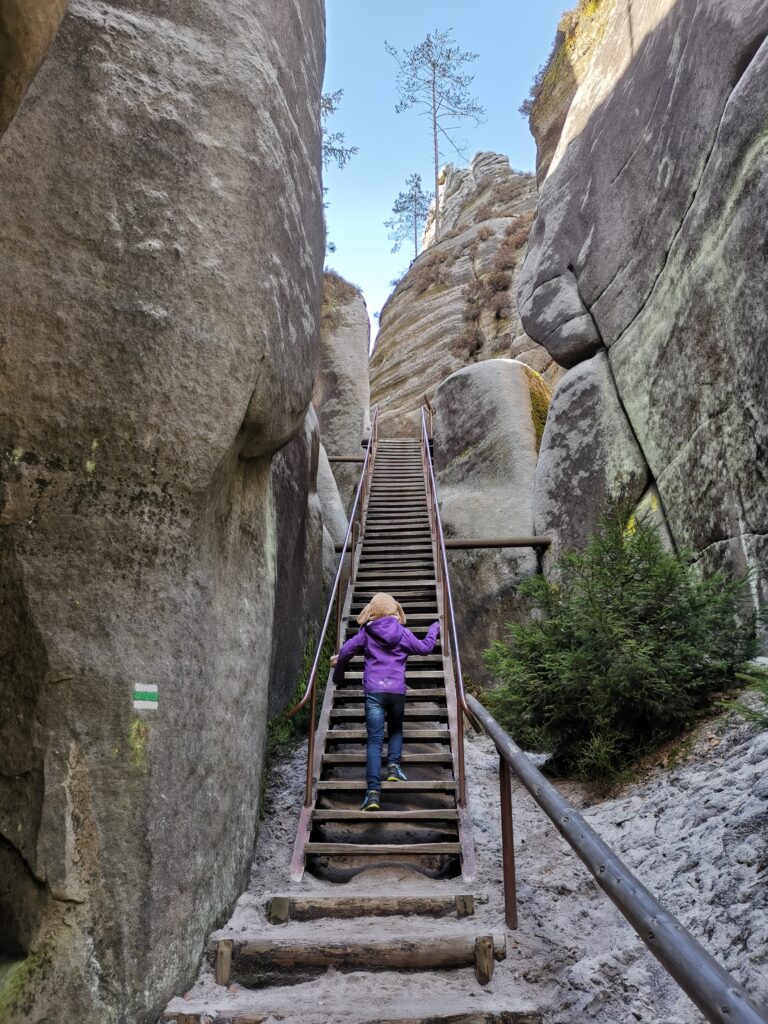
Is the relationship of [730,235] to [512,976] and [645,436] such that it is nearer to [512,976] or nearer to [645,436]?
[645,436]

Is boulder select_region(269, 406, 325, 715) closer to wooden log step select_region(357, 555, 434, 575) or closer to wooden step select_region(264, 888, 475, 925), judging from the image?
wooden log step select_region(357, 555, 434, 575)

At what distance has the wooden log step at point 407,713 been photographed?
6562 millimetres

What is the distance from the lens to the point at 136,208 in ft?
13.6

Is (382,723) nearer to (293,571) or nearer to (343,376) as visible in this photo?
(293,571)

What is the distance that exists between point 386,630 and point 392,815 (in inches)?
53.3

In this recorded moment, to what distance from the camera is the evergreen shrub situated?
487 cm

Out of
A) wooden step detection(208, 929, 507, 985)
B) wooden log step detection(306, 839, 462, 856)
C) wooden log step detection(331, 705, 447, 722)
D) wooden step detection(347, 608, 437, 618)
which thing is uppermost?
wooden step detection(347, 608, 437, 618)

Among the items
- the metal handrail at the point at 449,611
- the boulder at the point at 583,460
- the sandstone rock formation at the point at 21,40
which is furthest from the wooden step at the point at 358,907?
the boulder at the point at 583,460

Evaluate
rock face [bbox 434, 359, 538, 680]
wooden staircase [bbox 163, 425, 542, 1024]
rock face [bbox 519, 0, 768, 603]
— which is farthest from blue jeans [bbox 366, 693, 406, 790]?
rock face [bbox 434, 359, 538, 680]

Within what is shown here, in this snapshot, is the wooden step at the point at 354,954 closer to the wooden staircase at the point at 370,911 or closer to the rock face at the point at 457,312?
the wooden staircase at the point at 370,911

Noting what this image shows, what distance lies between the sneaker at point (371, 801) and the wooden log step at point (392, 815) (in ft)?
0.11

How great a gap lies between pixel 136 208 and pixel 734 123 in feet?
19.5

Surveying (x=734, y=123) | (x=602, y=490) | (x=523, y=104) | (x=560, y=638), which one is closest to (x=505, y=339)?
(x=523, y=104)

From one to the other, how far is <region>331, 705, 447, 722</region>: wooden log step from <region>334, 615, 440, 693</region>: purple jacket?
2.57ft
